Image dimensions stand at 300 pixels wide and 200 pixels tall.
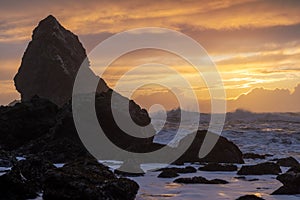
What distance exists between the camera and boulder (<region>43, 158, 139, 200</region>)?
8.90m

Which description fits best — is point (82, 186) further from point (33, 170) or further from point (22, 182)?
point (33, 170)

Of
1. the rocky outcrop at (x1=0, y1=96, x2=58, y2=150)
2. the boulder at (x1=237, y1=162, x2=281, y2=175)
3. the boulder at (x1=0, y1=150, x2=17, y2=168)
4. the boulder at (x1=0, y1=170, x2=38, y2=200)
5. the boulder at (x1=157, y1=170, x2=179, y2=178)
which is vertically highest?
the rocky outcrop at (x1=0, y1=96, x2=58, y2=150)

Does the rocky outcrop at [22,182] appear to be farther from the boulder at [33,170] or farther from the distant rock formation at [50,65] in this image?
the distant rock formation at [50,65]

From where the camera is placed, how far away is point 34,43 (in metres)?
Result: 49.8

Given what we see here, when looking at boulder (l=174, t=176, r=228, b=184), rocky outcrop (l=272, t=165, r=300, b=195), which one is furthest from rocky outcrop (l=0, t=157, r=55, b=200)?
rocky outcrop (l=272, t=165, r=300, b=195)

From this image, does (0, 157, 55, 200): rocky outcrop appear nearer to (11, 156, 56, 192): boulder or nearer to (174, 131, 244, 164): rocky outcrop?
(11, 156, 56, 192): boulder

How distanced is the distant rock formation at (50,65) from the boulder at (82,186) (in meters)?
37.1

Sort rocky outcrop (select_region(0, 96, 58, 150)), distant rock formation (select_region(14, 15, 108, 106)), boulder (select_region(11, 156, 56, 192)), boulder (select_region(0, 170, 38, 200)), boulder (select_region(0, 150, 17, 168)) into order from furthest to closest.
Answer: distant rock formation (select_region(14, 15, 108, 106)) < rocky outcrop (select_region(0, 96, 58, 150)) < boulder (select_region(0, 150, 17, 168)) < boulder (select_region(11, 156, 56, 192)) < boulder (select_region(0, 170, 38, 200))

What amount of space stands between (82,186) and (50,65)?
39.5 m

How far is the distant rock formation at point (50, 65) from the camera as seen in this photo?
152 ft

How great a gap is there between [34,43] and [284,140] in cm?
3037

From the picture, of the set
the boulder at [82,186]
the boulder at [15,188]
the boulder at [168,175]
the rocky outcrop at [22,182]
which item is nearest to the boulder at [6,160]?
the rocky outcrop at [22,182]

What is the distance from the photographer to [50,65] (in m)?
46.8

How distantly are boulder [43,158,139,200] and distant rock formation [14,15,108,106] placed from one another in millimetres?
37060
